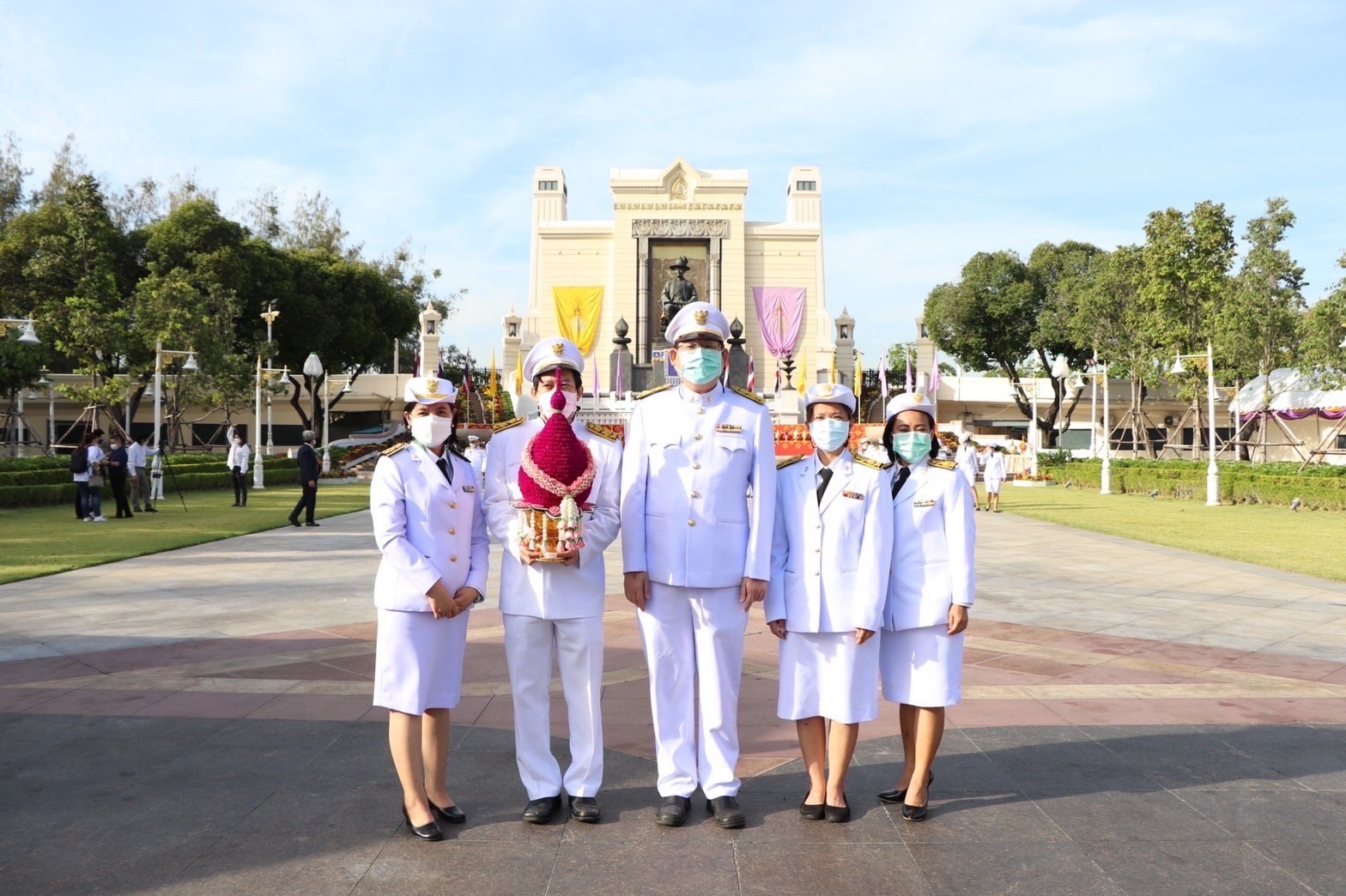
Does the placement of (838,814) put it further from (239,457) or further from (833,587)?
(239,457)

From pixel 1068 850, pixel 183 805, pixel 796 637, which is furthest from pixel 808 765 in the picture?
pixel 183 805

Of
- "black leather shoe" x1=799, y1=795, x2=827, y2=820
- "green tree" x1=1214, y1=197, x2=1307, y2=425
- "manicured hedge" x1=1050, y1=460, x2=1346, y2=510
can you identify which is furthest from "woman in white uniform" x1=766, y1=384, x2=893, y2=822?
"green tree" x1=1214, y1=197, x2=1307, y2=425

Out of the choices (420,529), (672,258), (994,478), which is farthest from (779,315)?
(420,529)

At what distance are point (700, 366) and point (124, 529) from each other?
50.0 ft

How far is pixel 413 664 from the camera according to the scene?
3986 millimetres

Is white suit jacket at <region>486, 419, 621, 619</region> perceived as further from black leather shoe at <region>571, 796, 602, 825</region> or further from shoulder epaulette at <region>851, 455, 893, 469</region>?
shoulder epaulette at <region>851, 455, 893, 469</region>

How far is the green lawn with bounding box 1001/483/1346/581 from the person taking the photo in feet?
44.2

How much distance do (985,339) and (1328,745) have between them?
48.8m

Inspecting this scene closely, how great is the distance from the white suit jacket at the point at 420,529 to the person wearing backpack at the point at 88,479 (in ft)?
52.5

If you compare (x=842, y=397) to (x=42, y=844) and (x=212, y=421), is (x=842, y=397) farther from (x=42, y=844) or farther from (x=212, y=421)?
(x=212, y=421)

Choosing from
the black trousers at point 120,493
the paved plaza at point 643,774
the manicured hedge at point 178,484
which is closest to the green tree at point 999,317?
the manicured hedge at point 178,484

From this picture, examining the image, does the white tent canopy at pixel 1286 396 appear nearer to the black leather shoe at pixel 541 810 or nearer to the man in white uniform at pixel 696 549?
the man in white uniform at pixel 696 549

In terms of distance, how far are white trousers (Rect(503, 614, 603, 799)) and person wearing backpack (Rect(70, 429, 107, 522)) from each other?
1631 cm

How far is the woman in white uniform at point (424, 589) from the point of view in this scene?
13.0ft
